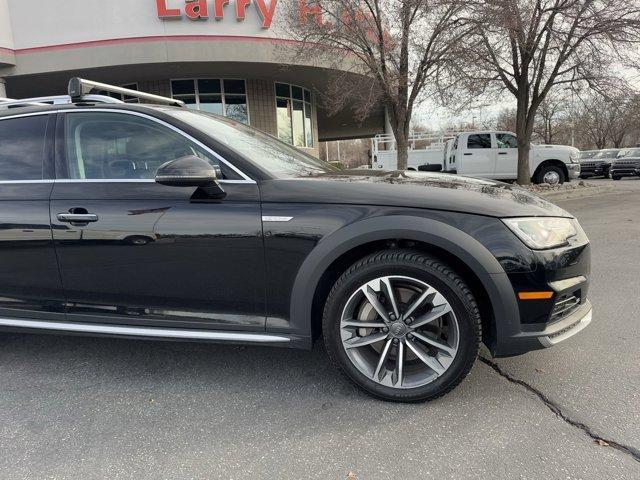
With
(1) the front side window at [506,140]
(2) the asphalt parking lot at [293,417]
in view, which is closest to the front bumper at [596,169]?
(1) the front side window at [506,140]

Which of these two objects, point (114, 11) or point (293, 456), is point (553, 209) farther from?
point (114, 11)

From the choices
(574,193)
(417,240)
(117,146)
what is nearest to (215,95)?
(574,193)

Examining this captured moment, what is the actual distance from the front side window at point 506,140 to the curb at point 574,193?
2.69 m

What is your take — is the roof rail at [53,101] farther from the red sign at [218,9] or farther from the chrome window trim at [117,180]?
the red sign at [218,9]

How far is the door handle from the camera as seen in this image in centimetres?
273

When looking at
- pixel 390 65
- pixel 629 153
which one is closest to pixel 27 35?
pixel 390 65

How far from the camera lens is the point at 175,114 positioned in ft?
9.56

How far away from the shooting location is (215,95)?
17.0 meters

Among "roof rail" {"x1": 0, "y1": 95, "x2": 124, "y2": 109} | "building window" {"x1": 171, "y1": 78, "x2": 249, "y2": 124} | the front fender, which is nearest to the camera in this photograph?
the front fender

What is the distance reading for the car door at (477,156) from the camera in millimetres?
15344

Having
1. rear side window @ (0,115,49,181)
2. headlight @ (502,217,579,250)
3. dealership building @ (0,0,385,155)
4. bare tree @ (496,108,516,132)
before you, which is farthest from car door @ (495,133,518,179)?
bare tree @ (496,108,516,132)

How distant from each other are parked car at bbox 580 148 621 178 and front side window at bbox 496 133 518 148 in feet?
42.9

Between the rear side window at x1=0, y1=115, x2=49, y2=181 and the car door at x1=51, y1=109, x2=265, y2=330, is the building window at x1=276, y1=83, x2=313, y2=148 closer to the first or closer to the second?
the rear side window at x1=0, y1=115, x2=49, y2=181

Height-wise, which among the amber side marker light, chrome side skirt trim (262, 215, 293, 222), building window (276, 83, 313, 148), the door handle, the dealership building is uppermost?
the dealership building
